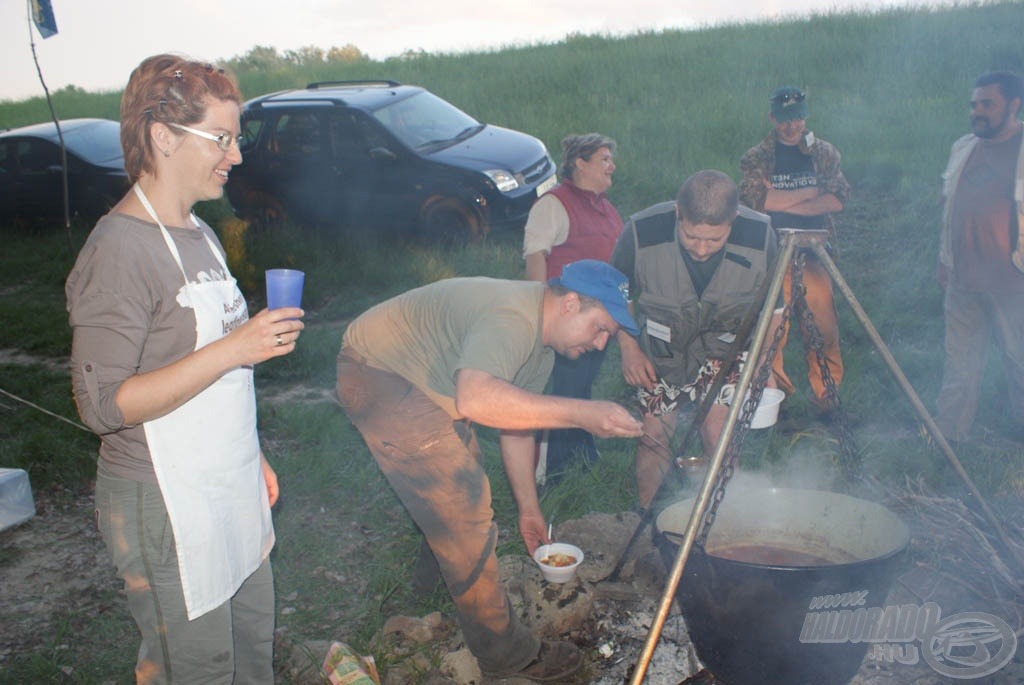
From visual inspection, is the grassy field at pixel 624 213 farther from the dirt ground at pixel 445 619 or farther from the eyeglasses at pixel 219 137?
the eyeglasses at pixel 219 137

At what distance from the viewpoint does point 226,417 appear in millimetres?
2162

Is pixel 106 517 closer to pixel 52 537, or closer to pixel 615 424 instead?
pixel 615 424

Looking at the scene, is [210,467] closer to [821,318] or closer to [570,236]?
[570,236]

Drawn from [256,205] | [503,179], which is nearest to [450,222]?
[503,179]

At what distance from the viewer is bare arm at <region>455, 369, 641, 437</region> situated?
2496 mm

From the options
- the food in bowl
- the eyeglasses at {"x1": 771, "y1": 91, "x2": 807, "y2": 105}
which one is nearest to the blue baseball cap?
the food in bowl

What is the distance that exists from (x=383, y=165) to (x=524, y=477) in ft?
22.2

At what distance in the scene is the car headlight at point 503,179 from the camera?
352 inches

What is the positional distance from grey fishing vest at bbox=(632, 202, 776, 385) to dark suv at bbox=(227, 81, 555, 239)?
4852 millimetres

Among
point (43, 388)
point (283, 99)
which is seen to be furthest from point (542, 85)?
point (43, 388)

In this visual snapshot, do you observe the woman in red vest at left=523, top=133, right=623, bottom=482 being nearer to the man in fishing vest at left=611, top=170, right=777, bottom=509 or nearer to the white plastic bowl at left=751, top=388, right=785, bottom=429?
the man in fishing vest at left=611, top=170, right=777, bottom=509

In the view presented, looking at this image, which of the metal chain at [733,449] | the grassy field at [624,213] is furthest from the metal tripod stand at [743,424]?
the grassy field at [624,213]

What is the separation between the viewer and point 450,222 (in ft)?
30.7

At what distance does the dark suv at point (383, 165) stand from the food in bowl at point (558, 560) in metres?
5.80
